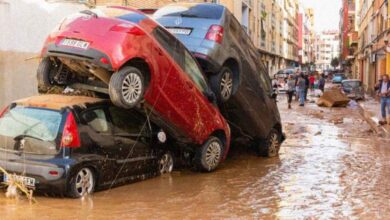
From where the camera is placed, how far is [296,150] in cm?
1278

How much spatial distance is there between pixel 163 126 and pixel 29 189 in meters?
2.35

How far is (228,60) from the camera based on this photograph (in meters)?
9.73

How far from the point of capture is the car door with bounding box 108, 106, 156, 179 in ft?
26.2

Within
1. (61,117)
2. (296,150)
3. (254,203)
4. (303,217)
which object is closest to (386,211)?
(303,217)

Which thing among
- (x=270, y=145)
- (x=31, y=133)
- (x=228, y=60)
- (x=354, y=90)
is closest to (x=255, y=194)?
(x=228, y=60)

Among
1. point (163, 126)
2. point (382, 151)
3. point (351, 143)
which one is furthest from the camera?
point (351, 143)

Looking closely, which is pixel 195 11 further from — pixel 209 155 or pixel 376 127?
pixel 376 127

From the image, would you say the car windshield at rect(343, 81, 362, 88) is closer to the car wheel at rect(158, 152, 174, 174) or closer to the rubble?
the rubble

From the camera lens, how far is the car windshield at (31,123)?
7.20 meters

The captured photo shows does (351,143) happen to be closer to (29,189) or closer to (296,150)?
(296,150)

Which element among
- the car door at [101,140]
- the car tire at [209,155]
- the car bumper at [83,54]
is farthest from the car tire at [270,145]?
the car bumper at [83,54]

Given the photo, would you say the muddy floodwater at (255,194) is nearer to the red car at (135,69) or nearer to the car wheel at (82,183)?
the car wheel at (82,183)

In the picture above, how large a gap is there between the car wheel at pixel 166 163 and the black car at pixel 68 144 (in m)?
0.77

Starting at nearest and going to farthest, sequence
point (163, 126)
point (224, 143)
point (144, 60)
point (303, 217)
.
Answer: point (303, 217)
point (144, 60)
point (163, 126)
point (224, 143)
